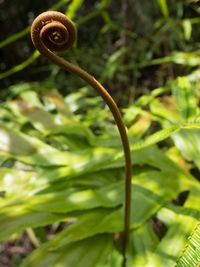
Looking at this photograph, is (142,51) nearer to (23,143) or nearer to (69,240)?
(23,143)

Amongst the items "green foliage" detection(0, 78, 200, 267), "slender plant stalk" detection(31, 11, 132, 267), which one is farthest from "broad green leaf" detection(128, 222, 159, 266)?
"slender plant stalk" detection(31, 11, 132, 267)

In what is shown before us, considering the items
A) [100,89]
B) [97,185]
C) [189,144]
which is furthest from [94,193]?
[100,89]

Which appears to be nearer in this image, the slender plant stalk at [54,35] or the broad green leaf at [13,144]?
the slender plant stalk at [54,35]

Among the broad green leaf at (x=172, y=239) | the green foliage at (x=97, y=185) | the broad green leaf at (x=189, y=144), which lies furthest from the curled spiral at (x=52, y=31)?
the broad green leaf at (x=189, y=144)

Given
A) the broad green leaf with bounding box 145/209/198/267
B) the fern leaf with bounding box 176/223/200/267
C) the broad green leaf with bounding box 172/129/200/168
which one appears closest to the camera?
the fern leaf with bounding box 176/223/200/267

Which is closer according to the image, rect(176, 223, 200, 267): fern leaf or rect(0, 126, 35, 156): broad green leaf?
rect(176, 223, 200, 267): fern leaf

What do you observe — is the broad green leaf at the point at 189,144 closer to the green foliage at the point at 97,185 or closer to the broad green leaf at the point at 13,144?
the green foliage at the point at 97,185

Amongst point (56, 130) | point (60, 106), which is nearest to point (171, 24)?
point (60, 106)

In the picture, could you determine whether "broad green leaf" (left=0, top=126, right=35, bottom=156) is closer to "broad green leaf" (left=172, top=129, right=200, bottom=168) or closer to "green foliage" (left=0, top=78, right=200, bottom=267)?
"green foliage" (left=0, top=78, right=200, bottom=267)

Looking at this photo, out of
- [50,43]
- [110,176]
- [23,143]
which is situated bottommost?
[110,176]
